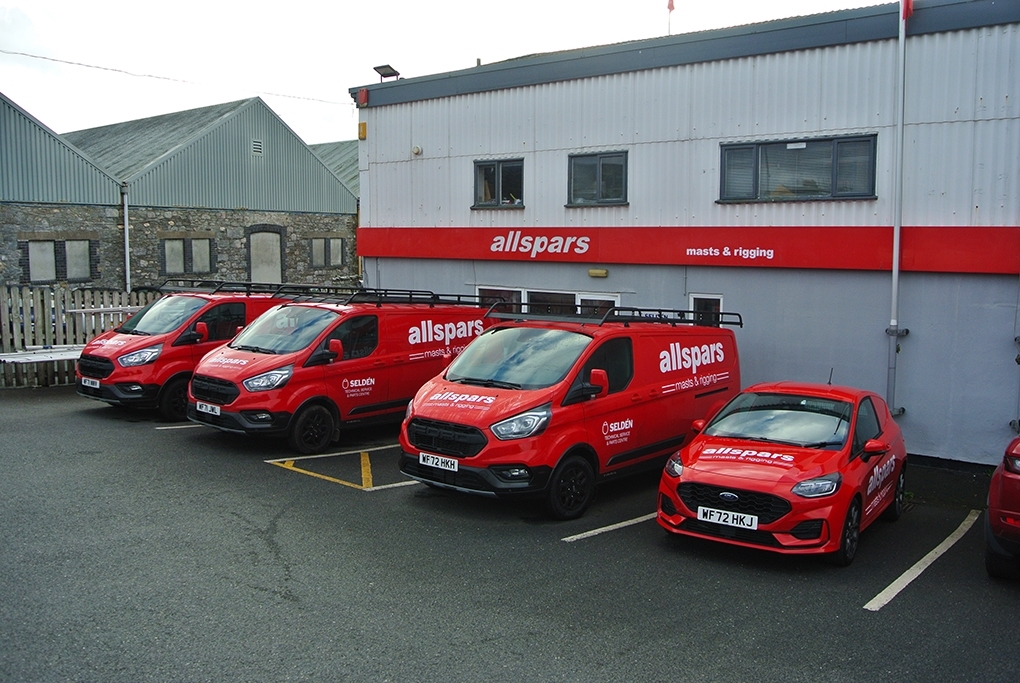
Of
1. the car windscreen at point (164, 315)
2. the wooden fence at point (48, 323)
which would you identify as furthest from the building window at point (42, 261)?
the car windscreen at point (164, 315)

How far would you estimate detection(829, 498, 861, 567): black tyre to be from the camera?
772 centimetres

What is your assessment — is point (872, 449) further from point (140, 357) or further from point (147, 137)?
point (147, 137)

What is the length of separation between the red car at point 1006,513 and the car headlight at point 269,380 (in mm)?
7999

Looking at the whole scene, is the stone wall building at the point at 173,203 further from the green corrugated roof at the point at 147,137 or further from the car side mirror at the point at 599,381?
the car side mirror at the point at 599,381

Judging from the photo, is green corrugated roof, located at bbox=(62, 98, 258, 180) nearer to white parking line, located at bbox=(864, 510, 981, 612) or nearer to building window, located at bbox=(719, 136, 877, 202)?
building window, located at bbox=(719, 136, 877, 202)

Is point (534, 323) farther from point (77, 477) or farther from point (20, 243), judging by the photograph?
A: point (20, 243)

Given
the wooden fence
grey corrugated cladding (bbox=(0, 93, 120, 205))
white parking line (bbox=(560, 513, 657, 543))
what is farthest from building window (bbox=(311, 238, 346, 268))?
white parking line (bbox=(560, 513, 657, 543))

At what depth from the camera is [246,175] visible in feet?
112

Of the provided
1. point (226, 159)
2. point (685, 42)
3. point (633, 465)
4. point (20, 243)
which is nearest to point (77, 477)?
point (633, 465)

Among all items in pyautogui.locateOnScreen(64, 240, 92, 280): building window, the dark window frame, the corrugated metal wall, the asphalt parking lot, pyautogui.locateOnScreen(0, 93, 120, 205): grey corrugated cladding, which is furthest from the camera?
the corrugated metal wall

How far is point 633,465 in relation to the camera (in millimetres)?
10164

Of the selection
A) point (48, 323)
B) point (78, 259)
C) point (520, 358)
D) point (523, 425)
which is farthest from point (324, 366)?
point (78, 259)

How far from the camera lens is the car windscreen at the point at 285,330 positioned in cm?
1197

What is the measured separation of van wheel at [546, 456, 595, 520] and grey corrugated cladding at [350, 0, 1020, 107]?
24.0 ft
